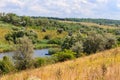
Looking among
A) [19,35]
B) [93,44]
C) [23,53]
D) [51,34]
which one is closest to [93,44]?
[93,44]

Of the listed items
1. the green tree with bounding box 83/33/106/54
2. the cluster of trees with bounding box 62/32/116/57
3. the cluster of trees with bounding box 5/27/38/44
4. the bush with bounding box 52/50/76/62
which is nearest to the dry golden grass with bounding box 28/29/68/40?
the cluster of trees with bounding box 5/27/38/44

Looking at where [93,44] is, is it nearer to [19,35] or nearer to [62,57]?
[62,57]

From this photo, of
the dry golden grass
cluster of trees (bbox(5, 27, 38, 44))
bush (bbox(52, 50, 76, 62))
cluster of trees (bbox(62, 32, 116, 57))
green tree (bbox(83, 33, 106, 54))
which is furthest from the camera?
the dry golden grass

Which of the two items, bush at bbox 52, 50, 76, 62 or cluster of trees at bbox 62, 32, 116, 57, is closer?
bush at bbox 52, 50, 76, 62

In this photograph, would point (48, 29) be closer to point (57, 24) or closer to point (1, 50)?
point (57, 24)

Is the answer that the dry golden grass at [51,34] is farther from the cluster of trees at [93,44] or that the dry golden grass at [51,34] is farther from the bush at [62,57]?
the bush at [62,57]

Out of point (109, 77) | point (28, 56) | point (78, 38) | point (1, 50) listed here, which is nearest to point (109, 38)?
point (78, 38)

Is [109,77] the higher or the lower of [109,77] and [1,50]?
the higher

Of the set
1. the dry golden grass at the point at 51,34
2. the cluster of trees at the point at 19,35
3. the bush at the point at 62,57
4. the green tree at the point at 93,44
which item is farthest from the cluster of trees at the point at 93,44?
the dry golden grass at the point at 51,34

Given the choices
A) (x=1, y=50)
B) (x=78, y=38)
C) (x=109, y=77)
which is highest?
(x=109, y=77)

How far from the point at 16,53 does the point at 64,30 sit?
11225cm

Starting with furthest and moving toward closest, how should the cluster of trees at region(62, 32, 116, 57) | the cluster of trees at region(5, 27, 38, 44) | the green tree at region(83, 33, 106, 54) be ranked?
the cluster of trees at region(5, 27, 38, 44), the green tree at region(83, 33, 106, 54), the cluster of trees at region(62, 32, 116, 57)

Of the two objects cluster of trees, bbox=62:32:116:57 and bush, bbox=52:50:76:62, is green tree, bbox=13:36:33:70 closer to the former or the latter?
bush, bbox=52:50:76:62

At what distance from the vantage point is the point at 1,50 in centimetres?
10150
